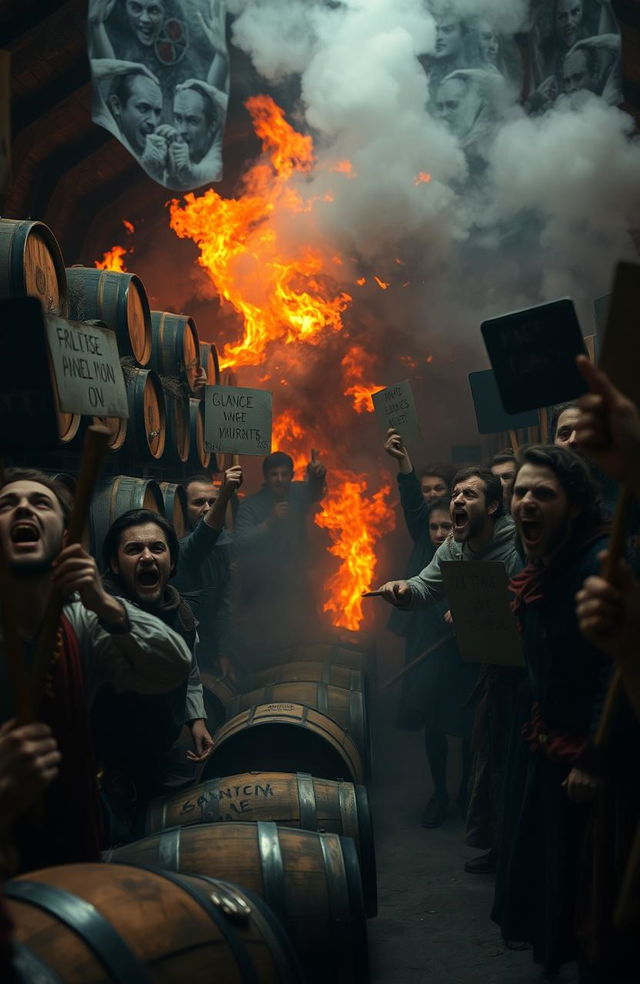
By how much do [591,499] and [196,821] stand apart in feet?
5.93

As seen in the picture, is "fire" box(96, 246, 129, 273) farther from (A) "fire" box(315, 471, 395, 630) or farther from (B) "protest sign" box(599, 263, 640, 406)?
(B) "protest sign" box(599, 263, 640, 406)

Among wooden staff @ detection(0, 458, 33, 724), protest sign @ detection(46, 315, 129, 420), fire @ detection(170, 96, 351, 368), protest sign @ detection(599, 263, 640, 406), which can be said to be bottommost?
wooden staff @ detection(0, 458, 33, 724)

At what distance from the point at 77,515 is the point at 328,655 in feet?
15.3

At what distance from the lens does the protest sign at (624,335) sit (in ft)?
5.89

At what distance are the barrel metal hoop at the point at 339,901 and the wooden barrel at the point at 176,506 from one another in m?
3.03

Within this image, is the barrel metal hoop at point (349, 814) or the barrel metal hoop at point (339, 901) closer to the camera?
the barrel metal hoop at point (339, 901)

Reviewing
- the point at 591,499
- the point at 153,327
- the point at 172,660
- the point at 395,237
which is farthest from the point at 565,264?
the point at 172,660

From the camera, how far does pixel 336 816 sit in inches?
149

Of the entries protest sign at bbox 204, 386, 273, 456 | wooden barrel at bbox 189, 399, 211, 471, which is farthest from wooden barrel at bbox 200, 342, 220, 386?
protest sign at bbox 204, 386, 273, 456

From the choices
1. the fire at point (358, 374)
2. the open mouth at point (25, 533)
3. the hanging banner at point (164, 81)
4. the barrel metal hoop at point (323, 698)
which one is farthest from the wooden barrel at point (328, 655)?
the fire at point (358, 374)

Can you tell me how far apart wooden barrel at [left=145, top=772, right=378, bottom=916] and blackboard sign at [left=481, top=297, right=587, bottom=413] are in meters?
1.62

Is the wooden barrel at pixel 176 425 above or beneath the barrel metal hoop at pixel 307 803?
above

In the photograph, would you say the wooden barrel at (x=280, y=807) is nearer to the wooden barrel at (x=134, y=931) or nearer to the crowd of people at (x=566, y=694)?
the crowd of people at (x=566, y=694)

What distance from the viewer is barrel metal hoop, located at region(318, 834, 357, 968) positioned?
3107 mm
